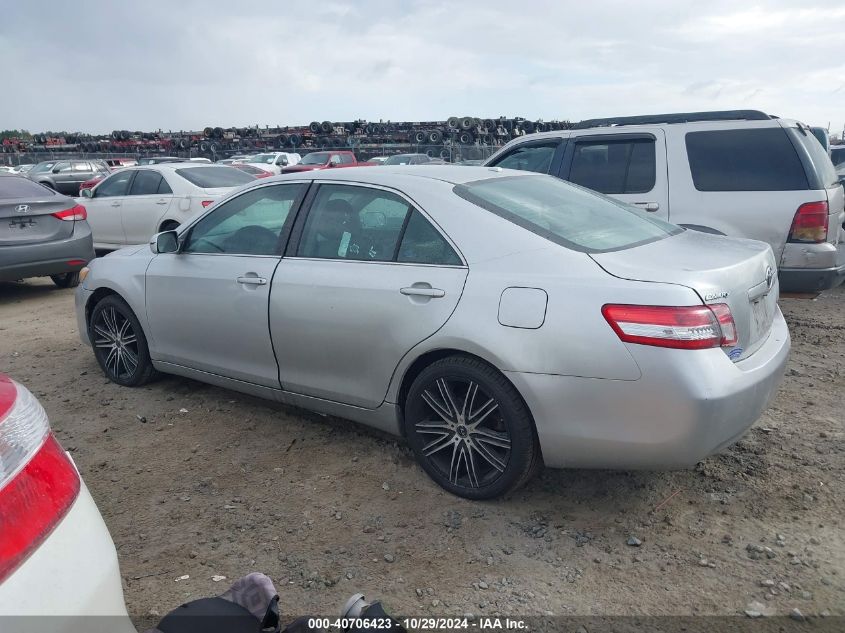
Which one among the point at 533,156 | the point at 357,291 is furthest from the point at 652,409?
the point at 533,156

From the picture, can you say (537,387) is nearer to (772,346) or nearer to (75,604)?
(772,346)

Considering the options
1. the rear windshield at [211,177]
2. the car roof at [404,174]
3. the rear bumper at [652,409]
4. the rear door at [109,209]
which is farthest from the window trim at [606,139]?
the rear door at [109,209]

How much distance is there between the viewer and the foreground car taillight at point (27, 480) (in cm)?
146

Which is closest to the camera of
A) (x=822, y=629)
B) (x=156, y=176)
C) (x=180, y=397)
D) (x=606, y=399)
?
(x=822, y=629)

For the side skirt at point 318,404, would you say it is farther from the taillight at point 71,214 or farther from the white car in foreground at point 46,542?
the taillight at point 71,214

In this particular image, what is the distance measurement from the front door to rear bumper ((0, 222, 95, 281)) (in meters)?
4.28

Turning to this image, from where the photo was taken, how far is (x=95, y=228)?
35.3ft

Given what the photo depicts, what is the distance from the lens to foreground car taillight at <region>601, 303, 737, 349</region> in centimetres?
273

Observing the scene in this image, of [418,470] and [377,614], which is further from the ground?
[377,614]

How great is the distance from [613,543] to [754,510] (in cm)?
73

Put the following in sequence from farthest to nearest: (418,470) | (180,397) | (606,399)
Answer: (180,397) → (418,470) → (606,399)

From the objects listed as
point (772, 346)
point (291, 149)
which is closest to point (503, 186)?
point (772, 346)

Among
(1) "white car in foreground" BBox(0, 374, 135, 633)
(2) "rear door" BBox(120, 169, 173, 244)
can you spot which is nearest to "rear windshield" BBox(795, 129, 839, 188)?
(1) "white car in foreground" BBox(0, 374, 135, 633)

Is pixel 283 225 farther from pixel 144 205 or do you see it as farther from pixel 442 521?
pixel 144 205
